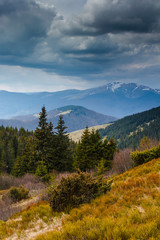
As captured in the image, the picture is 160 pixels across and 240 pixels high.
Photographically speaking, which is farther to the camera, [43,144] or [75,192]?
[43,144]

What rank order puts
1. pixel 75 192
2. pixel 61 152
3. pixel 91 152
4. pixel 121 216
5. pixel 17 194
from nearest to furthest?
pixel 121 216 < pixel 75 192 < pixel 17 194 < pixel 91 152 < pixel 61 152

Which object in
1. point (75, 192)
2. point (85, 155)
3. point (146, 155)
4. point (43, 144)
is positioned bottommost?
point (85, 155)

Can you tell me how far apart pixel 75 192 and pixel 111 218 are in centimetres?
348

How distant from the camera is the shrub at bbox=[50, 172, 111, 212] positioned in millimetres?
8062

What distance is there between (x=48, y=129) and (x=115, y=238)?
28.0m

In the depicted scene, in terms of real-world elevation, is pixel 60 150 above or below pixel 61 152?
above

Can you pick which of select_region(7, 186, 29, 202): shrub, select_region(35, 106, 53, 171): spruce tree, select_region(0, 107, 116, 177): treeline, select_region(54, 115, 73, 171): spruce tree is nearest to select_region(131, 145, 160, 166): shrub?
select_region(0, 107, 116, 177): treeline

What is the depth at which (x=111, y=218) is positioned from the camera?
17.6 ft

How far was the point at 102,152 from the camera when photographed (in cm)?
3259

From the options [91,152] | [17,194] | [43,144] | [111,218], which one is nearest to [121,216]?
[111,218]

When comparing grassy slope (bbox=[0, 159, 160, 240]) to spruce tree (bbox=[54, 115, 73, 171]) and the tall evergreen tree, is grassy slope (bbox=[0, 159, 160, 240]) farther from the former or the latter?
spruce tree (bbox=[54, 115, 73, 171])

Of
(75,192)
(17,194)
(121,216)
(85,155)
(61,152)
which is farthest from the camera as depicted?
(61,152)

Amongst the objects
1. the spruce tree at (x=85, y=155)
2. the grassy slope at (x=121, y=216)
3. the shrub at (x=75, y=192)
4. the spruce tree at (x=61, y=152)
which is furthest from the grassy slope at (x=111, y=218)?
the spruce tree at (x=61, y=152)

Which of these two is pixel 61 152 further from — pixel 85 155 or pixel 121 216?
pixel 121 216
